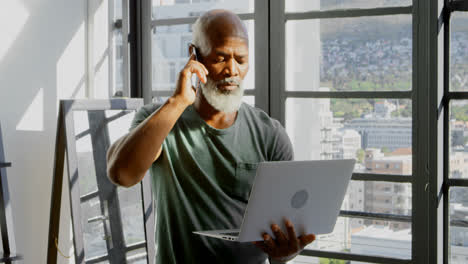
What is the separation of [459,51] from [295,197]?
154cm

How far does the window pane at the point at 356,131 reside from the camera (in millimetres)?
2766

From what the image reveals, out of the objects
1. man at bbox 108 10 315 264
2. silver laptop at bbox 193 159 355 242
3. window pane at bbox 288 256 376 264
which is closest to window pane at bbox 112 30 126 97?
window pane at bbox 288 256 376 264

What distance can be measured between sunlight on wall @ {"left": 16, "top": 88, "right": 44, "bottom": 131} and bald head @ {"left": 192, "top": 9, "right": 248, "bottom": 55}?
147 centimetres

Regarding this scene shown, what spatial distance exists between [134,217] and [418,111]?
1552mm

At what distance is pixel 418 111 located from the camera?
2709 millimetres

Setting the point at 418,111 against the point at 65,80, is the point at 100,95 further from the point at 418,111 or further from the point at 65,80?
the point at 418,111

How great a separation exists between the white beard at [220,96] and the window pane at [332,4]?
1382 millimetres

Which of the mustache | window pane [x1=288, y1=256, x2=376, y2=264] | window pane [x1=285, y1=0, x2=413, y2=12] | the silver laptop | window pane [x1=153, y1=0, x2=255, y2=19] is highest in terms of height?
window pane [x1=153, y1=0, x2=255, y2=19]

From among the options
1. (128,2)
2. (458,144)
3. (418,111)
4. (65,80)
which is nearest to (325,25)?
(418,111)

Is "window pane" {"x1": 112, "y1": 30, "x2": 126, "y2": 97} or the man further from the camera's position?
"window pane" {"x1": 112, "y1": 30, "x2": 126, "y2": 97}

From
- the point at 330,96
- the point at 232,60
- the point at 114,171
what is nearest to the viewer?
the point at 114,171

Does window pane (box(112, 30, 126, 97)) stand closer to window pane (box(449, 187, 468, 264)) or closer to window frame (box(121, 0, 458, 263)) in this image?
window frame (box(121, 0, 458, 263))

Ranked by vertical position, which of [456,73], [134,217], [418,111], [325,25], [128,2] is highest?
[128,2]

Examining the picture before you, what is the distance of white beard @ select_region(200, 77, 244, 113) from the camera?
5.44 feet
